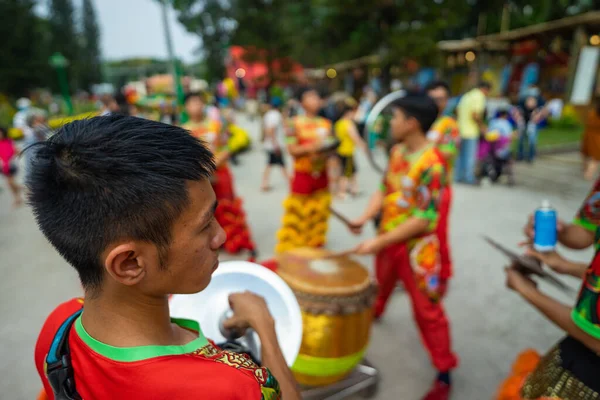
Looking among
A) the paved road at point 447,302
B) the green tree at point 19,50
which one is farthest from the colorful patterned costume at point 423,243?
the green tree at point 19,50

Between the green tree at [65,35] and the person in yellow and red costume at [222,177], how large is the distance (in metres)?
30.4

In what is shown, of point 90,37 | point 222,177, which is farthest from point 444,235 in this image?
point 90,37

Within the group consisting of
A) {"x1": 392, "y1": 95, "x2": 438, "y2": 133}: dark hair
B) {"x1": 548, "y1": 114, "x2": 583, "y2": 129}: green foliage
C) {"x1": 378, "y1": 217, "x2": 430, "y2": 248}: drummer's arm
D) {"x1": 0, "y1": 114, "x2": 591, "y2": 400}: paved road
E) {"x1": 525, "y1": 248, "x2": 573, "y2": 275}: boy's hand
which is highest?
{"x1": 392, "y1": 95, "x2": 438, "y2": 133}: dark hair

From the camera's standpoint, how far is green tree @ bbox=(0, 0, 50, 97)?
19797 mm

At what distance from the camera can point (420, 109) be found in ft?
6.91

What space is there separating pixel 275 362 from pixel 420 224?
1.32 m

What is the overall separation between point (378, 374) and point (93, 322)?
204cm

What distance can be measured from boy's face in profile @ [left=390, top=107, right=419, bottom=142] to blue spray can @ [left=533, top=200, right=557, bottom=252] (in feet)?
2.94

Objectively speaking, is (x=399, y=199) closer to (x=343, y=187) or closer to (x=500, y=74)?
(x=343, y=187)

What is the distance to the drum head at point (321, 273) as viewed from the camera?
6.00 ft

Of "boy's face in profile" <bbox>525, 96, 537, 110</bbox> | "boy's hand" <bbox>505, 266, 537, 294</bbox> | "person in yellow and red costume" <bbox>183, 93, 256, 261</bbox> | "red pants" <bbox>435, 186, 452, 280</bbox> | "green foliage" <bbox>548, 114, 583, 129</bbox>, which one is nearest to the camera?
"boy's hand" <bbox>505, 266, 537, 294</bbox>

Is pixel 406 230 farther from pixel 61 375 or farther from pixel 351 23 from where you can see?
pixel 351 23

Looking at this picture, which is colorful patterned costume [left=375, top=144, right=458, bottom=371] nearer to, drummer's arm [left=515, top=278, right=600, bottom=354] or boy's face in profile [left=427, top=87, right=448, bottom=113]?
drummer's arm [left=515, top=278, right=600, bottom=354]

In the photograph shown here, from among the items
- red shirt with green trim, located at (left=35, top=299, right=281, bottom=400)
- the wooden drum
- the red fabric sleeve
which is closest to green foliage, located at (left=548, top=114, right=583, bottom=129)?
the wooden drum
